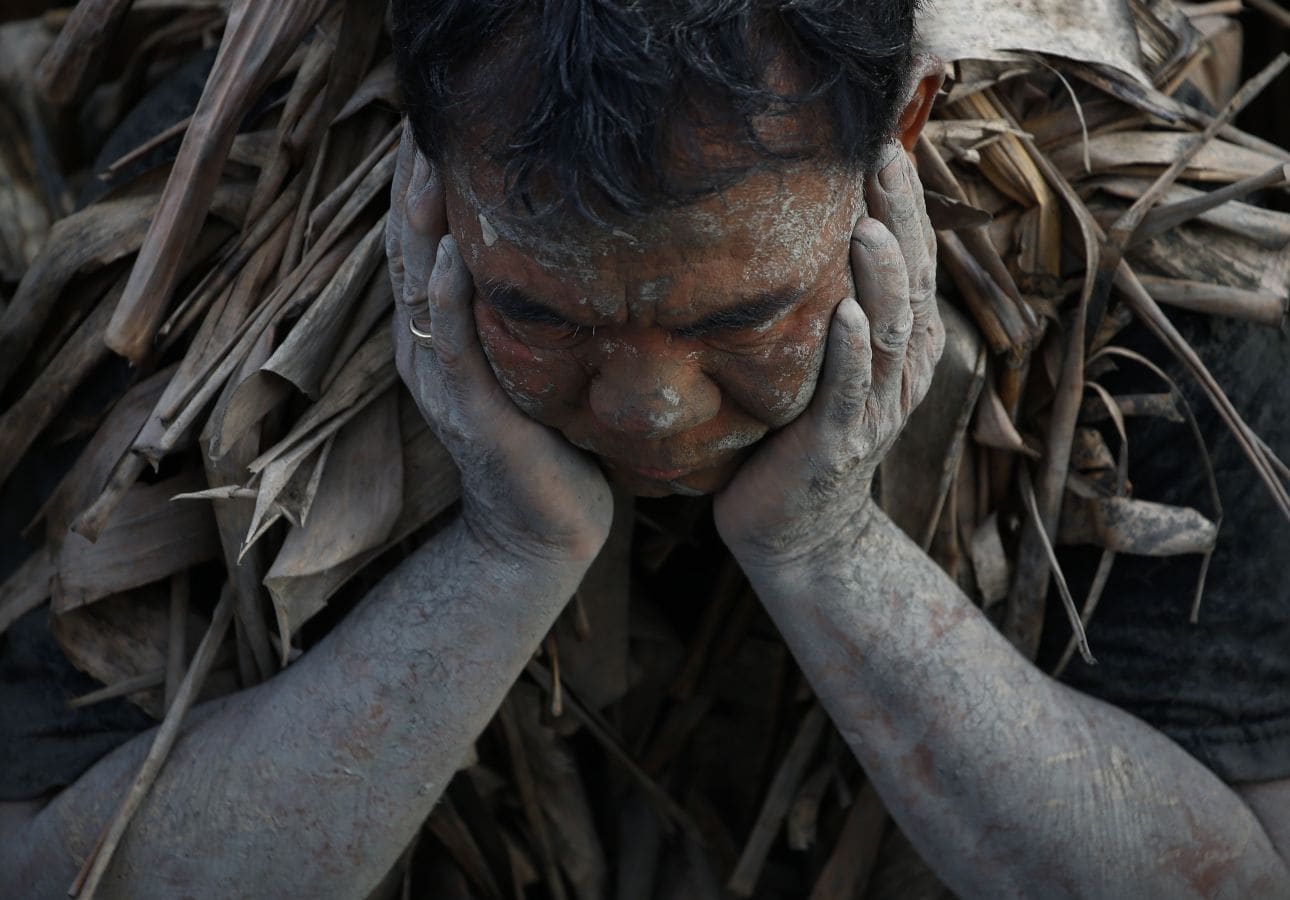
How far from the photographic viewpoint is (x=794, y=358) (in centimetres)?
119

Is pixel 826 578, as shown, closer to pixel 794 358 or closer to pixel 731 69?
pixel 794 358

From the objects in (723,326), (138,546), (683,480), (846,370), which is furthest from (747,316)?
(138,546)

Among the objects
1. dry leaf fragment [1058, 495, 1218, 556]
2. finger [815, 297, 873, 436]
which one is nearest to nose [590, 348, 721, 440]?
finger [815, 297, 873, 436]

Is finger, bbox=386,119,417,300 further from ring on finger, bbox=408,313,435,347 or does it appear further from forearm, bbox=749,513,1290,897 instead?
forearm, bbox=749,513,1290,897

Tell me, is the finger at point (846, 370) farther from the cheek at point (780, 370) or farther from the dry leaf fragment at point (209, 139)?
the dry leaf fragment at point (209, 139)

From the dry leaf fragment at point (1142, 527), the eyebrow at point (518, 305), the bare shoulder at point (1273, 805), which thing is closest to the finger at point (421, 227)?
the eyebrow at point (518, 305)

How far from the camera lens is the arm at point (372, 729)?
140cm

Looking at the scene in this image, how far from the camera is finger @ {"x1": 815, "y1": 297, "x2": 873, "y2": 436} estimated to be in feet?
3.95

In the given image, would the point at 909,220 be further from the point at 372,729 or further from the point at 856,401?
the point at 372,729

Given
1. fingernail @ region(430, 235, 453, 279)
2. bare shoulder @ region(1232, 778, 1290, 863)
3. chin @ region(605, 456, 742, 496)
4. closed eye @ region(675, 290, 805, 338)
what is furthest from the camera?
bare shoulder @ region(1232, 778, 1290, 863)

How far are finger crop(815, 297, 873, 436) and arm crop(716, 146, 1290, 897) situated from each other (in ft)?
0.29

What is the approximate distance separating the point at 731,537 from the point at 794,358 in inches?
10.7

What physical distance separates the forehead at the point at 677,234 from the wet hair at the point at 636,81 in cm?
2

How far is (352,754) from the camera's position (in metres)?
1.42
